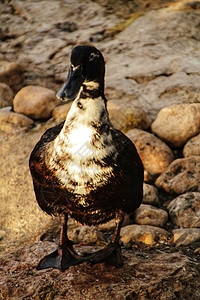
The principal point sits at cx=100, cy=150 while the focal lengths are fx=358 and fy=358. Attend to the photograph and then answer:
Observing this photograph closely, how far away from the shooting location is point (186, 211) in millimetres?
3686

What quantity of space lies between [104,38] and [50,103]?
2197 millimetres

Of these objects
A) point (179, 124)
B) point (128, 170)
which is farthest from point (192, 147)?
point (128, 170)

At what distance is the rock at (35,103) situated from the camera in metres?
5.18

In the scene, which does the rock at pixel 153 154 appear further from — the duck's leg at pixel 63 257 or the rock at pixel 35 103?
the duck's leg at pixel 63 257

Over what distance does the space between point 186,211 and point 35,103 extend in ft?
8.80

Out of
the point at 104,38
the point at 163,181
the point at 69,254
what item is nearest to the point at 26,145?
the point at 163,181

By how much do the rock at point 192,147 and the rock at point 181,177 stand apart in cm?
33

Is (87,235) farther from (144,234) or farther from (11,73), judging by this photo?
(11,73)

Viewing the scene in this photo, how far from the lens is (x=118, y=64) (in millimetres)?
6371

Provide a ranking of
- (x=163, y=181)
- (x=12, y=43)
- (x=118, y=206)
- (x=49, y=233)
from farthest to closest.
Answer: (x=12, y=43)
(x=163, y=181)
(x=49, y=233)
(x=118, y=206)

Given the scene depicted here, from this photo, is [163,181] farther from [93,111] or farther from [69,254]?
[93,111]

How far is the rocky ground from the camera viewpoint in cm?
267

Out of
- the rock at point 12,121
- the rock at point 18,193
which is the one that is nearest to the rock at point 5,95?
the rock at point 12,121

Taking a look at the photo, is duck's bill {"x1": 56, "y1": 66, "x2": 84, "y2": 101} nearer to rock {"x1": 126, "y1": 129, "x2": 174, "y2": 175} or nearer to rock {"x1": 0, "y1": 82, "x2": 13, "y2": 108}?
rock {"x1": 126, "y1": 129, "x2": 174, "y2": 175}
